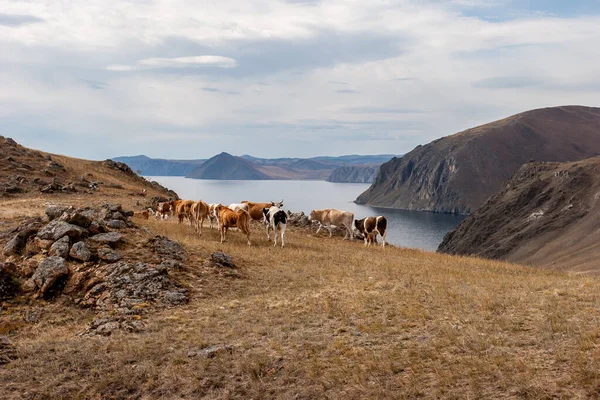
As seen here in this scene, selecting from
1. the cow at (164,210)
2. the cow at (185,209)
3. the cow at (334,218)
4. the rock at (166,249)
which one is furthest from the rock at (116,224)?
the cow at (334,218)

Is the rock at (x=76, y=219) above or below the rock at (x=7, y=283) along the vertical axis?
above

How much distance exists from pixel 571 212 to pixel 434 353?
156 meters

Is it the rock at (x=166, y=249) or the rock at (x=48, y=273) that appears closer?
the rock at (x=48, y=273)

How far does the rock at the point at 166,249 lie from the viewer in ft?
59.2

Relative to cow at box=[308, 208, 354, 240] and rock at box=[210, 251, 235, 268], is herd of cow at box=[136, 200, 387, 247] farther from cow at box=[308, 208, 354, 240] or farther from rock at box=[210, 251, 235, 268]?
rock at box=[210, 251, 235, 268]

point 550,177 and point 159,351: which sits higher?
point 550,177

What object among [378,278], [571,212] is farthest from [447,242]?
[378,278]

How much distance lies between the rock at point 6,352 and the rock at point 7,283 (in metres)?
3.47

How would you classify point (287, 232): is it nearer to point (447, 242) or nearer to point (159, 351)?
point (159, 351)

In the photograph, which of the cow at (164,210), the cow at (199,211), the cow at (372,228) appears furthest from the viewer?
the cow at (164,210)

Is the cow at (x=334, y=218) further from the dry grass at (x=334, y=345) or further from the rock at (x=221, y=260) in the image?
the dry grass at (x=334, y=345)

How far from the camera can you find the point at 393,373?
8867 millimetres

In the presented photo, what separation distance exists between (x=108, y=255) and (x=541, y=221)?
15540cm

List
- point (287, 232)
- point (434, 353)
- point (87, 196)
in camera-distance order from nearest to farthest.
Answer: point (434, 353) < point (287, 232) < point (87, 196)
